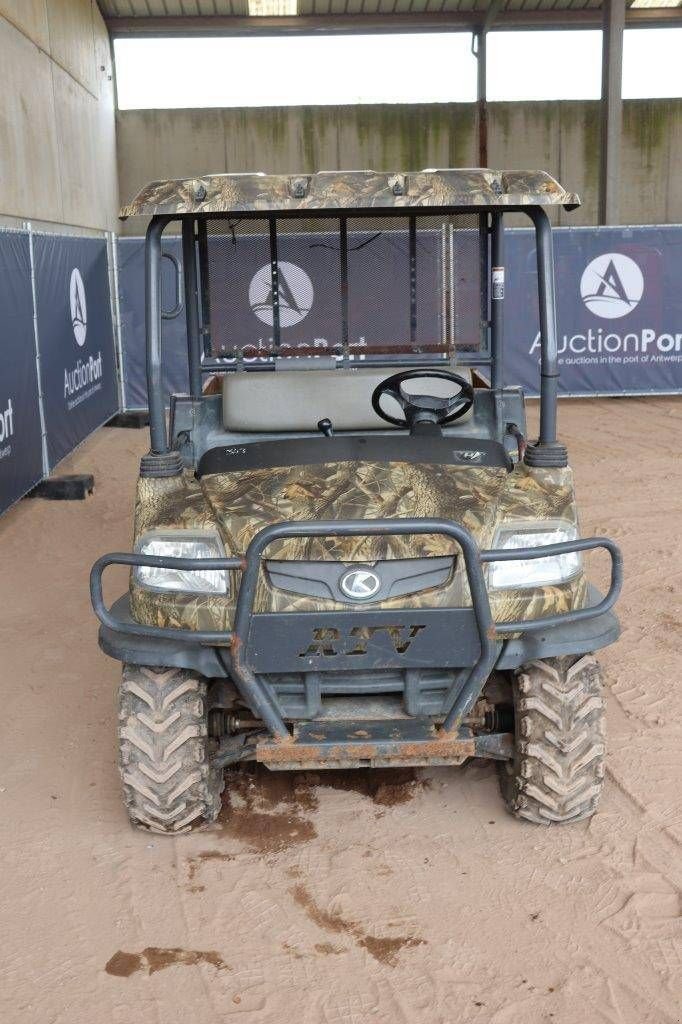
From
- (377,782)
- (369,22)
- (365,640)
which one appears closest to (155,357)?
(365,640)

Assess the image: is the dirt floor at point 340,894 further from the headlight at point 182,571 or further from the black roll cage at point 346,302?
the black roll cage at point 346,302

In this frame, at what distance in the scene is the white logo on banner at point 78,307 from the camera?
1105cm

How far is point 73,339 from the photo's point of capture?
10984mm

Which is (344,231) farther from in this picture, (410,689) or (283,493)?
(410,689)

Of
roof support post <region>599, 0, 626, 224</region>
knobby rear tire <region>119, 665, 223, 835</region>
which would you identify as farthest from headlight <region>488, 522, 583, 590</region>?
roof support post <region>599, 0, 626, 224</region>

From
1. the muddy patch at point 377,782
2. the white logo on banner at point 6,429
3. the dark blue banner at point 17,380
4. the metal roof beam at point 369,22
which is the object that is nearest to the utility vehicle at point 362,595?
the muddy patch at point 377,782

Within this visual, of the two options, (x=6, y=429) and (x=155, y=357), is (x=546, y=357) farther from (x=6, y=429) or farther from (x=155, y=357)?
(x=6, y=429)

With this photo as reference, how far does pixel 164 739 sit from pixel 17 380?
5.69 meters

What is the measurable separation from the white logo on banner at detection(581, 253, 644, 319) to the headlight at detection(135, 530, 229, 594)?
35.5ft

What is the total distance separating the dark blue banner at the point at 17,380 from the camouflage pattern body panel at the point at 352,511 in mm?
4783

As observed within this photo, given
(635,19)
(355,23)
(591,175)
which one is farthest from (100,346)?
(635,19)

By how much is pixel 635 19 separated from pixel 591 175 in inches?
109

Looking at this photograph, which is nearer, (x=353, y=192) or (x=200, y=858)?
(x=353, y=192)

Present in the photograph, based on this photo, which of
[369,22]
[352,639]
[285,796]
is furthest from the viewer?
[369,22]
